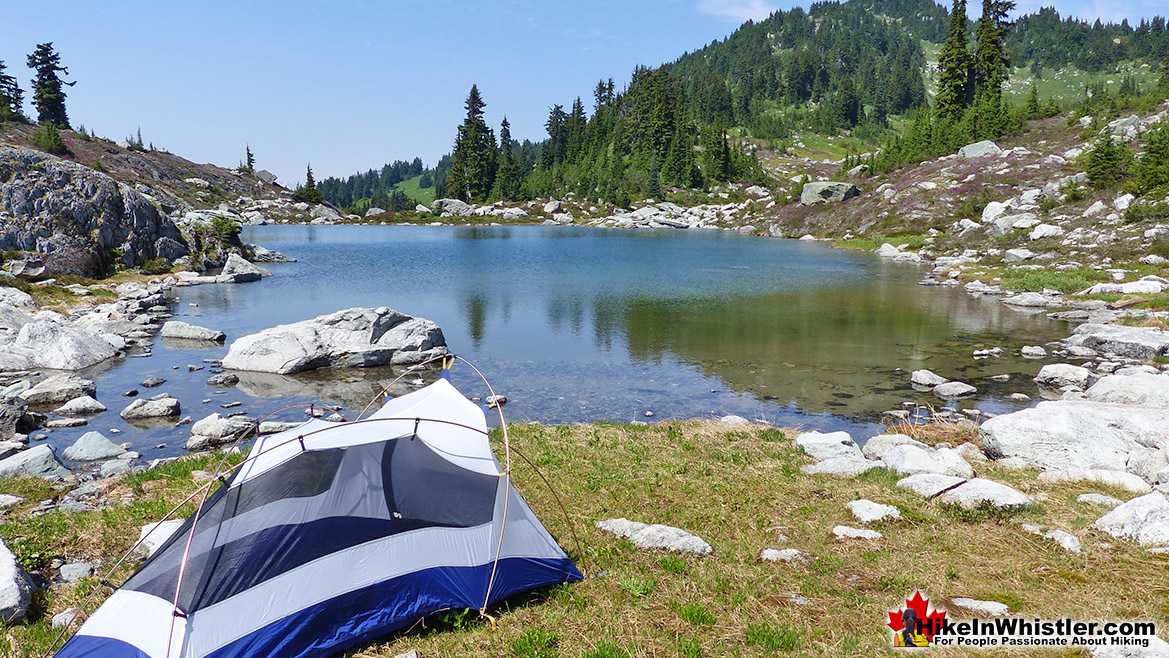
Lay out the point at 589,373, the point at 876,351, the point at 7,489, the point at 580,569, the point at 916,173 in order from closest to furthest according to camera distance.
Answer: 1. the point at 580,569
2. the point at 7,489
3. the point at 589,373
4. the point at 876,351
5. the point at 916,173

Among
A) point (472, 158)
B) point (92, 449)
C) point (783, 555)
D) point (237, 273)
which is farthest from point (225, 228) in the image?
point (472, 158)

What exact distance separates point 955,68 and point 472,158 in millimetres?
98107

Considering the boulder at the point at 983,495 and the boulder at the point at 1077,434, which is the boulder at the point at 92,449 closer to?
the boulder at the point at 983,495

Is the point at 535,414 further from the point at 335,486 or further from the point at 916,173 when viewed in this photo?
the point at 916,173

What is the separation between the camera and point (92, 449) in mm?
13273

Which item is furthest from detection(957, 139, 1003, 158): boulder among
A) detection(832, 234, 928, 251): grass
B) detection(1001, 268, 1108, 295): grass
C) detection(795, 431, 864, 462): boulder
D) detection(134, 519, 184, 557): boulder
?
detection(134, 519, 184, 557): boulder

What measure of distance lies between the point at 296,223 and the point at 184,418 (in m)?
137

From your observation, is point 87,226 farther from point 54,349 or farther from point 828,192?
point 828,192

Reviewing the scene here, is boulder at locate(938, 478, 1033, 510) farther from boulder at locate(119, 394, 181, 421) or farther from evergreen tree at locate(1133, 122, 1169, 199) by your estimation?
evergreen tree at locate(1133, 122, 1169, 199)

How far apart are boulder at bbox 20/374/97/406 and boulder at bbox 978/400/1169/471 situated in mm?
22636

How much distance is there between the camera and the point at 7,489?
10.3 m

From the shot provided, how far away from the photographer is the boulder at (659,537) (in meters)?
8.25

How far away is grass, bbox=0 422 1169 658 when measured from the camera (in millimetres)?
6348

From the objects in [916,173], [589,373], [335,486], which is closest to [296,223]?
[916,173]
